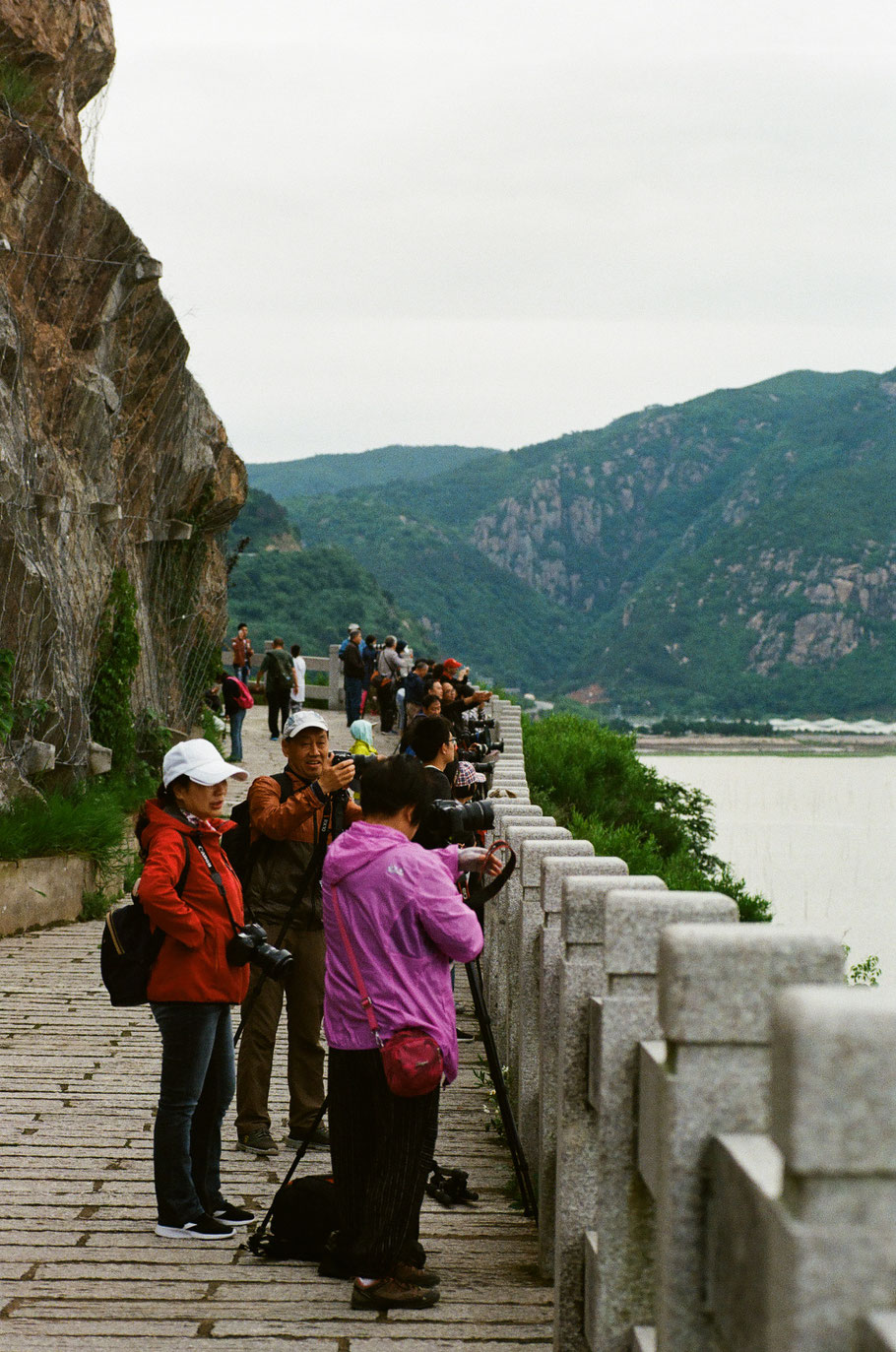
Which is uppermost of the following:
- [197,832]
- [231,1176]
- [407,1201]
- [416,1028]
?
[197,832]

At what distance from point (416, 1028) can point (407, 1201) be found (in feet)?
1.70

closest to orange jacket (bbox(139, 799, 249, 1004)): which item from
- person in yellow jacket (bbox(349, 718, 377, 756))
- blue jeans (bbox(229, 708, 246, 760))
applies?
person in yellow jacket (bbox(349, 718, 377, 756))

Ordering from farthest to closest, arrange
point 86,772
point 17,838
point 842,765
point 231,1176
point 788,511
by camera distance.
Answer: point 788,511
point 842,765
point 86,772
point 17,838
point 231,1176

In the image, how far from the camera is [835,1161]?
177cm

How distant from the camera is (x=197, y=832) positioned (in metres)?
5.27

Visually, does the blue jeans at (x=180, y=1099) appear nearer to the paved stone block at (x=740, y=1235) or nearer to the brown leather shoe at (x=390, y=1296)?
the brown leather shoe at (x=390, y=1296)

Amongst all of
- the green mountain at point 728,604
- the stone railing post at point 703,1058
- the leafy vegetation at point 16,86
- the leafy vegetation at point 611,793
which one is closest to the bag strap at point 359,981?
the stone railing post at point 703,1058

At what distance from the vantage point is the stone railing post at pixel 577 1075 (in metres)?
3.78

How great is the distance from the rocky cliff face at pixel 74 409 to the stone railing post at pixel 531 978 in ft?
27.8

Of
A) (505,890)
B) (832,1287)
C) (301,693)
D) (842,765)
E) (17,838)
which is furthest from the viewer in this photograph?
(842,765)

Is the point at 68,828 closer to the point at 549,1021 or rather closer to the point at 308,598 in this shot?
the point at 549,1021

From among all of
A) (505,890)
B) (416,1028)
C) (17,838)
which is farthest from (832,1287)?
(17,838)

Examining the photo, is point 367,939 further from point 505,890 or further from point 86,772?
point 86,772

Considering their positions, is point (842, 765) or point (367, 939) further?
point (842, 765)
